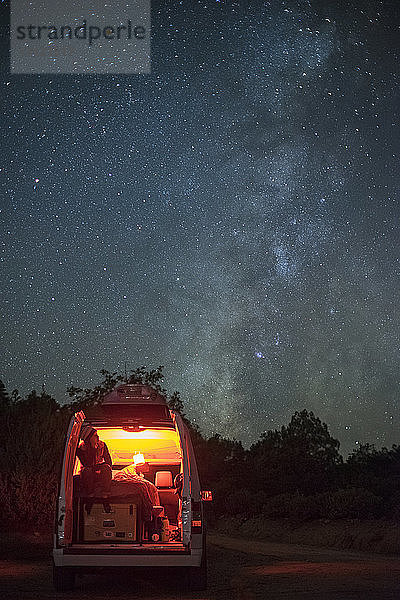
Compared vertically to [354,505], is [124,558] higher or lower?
higher

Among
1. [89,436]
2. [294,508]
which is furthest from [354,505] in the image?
[89,436]

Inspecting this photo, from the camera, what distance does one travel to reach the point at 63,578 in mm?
10609

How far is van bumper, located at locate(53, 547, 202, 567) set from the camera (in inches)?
A: 401

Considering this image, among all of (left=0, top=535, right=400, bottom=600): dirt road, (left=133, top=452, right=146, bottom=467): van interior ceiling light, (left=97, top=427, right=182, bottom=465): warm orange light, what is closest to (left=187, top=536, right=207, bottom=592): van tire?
(left=0, top=535, right=400, bottom=600): dirt road

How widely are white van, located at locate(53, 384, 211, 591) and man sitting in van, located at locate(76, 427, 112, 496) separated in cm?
8

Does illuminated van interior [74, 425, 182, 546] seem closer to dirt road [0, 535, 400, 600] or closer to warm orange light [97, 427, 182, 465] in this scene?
warm orange light [97, 427, 182, 465]

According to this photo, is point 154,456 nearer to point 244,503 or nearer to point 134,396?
point 134,396

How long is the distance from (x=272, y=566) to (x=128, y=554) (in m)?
6.54

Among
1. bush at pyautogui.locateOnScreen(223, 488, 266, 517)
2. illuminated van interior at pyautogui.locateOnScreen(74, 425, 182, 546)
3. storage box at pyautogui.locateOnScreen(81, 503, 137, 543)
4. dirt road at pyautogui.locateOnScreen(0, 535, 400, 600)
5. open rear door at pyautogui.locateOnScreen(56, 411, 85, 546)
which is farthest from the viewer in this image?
bush at pyautogui.locateOnScreen(223, 488, 266, 517)

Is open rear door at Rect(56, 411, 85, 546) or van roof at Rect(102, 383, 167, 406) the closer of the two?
open rear door at Rect(56, 411, 85, 546)

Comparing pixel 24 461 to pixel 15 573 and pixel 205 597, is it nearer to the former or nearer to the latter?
pixel 15 573

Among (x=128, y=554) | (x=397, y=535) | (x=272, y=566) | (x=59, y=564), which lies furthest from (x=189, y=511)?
(x=397, y=535)

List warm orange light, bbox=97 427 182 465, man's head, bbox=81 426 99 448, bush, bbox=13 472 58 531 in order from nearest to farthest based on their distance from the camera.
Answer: man's head, bbox=81 426 99 448 < warm orange light, bbox=97 427 182 465 < bush, bbox=13 472 58 531

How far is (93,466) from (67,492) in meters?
0.72
